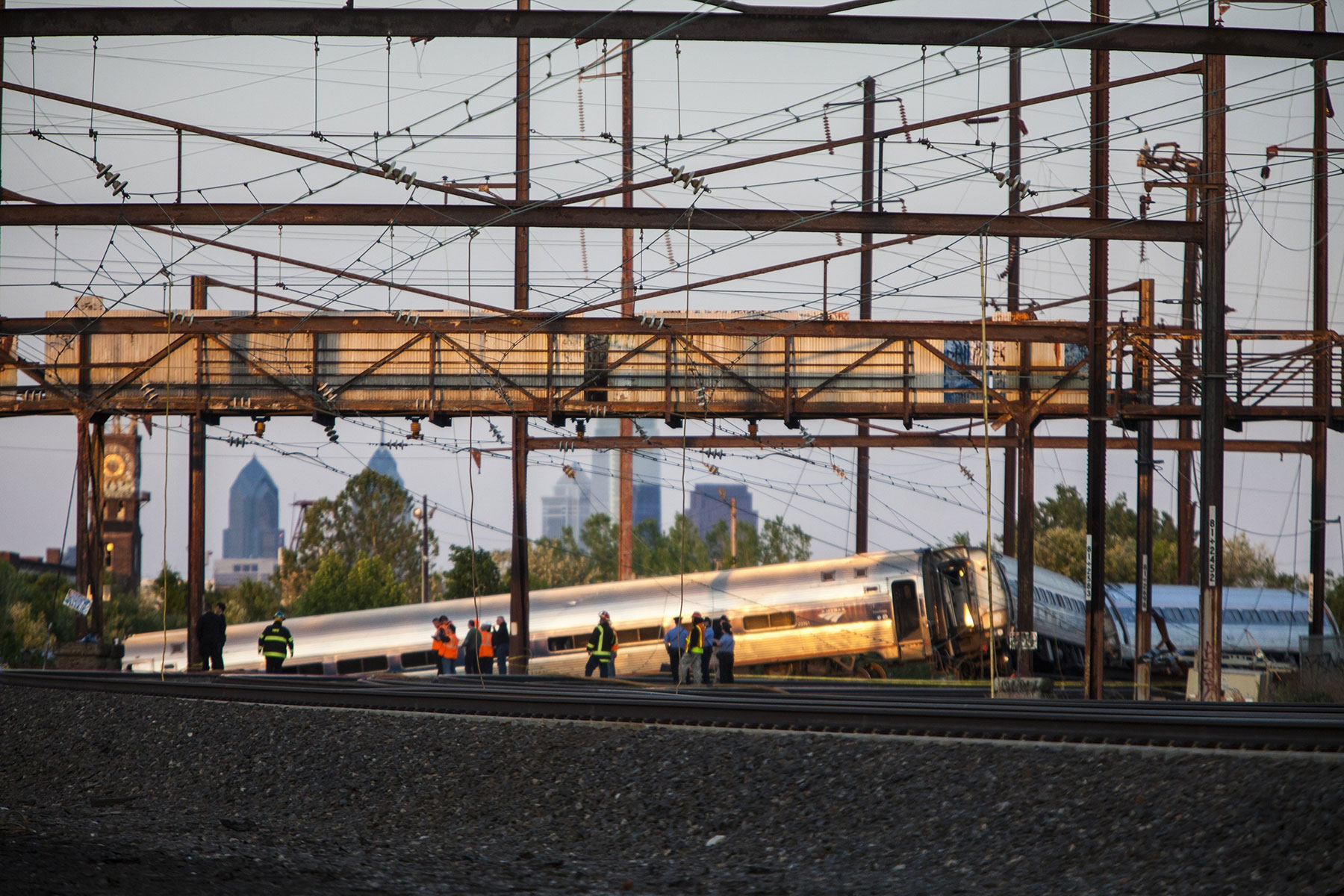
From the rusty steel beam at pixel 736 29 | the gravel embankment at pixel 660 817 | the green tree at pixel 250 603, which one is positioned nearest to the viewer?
the gravel embankment at pixel 660 817

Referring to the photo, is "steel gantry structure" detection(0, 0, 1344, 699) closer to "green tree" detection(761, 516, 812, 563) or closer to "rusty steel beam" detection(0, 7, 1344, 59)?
"rusty steel beam" detection(0, 7, 1344, 59)

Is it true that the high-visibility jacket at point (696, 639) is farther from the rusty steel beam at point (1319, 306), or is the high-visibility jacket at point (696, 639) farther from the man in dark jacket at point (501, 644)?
the rusty steel beam at point (1319, 306)

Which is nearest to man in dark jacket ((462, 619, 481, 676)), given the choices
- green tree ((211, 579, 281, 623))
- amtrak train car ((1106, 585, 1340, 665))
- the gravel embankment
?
the gravel embankment

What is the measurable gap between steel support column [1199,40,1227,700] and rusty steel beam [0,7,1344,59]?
635cm

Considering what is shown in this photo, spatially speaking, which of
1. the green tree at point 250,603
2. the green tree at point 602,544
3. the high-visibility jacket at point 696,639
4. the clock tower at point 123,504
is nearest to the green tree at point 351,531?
the green tree at point 250,603

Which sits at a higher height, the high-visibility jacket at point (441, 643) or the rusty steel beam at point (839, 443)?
the rusty steel beam at point (839, 443)

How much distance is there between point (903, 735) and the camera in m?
12.2

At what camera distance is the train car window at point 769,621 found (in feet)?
113

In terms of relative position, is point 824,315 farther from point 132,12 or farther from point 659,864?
point 659,864

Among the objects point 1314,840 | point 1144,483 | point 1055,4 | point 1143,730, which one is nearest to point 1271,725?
point 1143,730

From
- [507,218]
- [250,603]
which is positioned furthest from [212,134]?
[250,603]

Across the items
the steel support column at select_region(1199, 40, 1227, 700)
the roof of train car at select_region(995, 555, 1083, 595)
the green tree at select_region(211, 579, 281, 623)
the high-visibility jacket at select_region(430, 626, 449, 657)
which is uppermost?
the steel support column at select_region(1199, 40, 1227, 700)

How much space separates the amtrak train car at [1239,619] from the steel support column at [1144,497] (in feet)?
26.6

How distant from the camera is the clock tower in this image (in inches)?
3452
